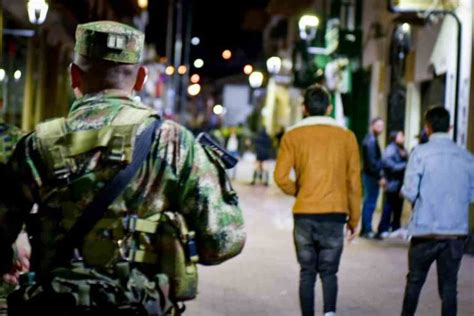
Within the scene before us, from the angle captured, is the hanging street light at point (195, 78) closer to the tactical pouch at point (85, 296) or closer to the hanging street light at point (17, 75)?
the hanging street light at point (17, 75)

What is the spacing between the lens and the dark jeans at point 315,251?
22.9 ft

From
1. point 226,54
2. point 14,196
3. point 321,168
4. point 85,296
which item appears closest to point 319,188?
point 321,168

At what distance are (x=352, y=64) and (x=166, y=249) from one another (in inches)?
843

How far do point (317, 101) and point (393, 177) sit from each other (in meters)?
7.35

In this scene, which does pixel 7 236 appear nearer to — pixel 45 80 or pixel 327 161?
pixel 327 161

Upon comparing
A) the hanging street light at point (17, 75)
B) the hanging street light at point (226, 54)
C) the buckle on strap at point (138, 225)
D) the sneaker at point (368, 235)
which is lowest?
the sneaker at point (368, 235)

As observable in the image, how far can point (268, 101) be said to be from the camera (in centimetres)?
5472

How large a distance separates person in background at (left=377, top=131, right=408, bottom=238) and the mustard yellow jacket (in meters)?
7.13

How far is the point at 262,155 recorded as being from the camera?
87.1 feet

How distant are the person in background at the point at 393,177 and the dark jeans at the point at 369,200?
0.71 ft

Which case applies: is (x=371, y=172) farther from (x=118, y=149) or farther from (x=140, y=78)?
(x=118, y=149)

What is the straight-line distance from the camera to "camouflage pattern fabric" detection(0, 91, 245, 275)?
3.25m

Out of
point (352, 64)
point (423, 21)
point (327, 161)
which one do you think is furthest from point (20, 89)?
point (327, 161)

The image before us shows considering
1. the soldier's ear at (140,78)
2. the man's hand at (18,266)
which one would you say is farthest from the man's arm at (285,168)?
the soldier's ear at (140,78)
